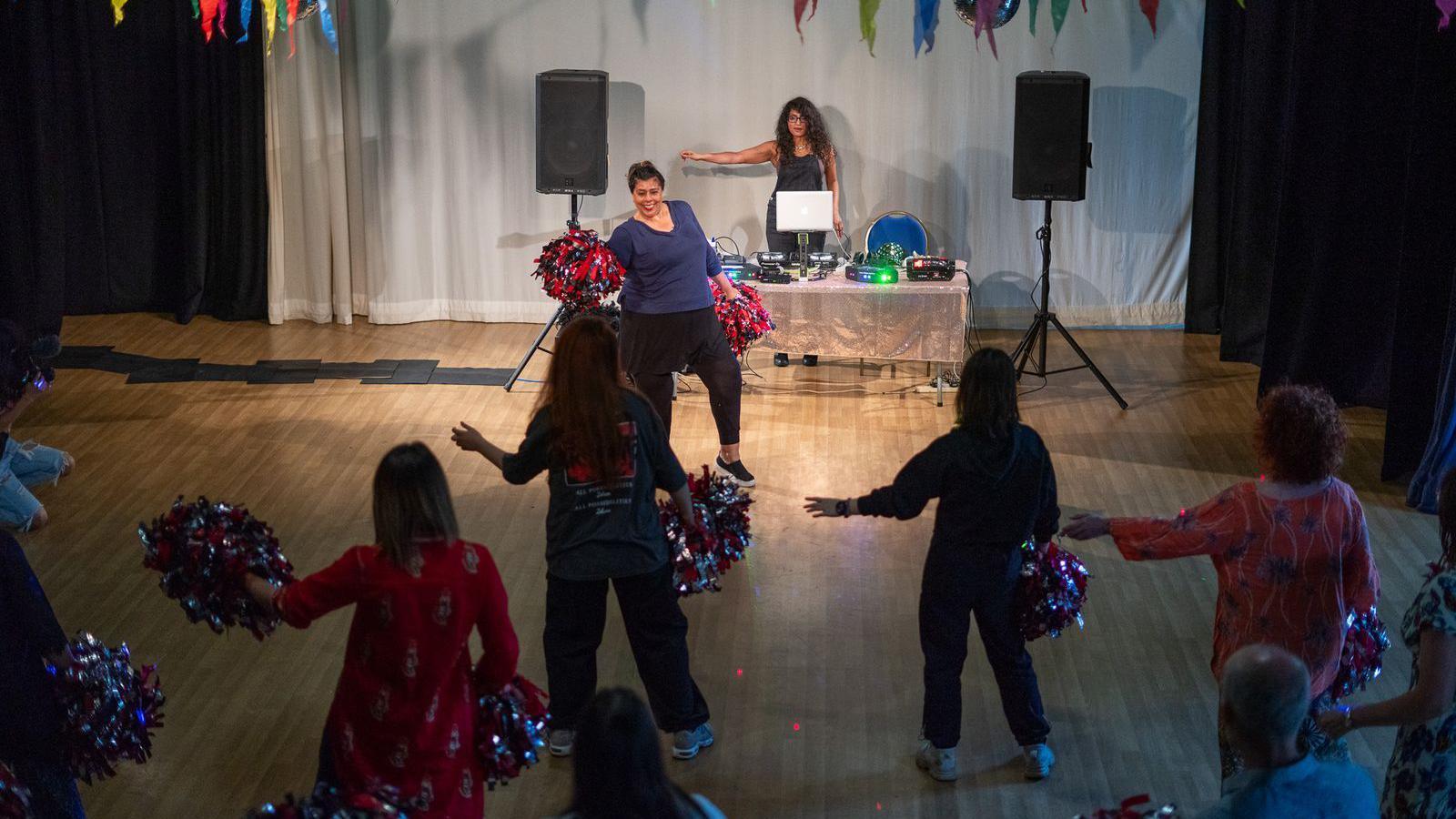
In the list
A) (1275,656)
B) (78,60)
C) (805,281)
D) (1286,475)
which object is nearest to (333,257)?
(78,60)

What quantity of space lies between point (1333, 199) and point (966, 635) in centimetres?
453

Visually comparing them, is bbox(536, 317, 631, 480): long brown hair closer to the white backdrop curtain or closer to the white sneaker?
the white sneaker

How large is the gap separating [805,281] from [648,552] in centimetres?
463

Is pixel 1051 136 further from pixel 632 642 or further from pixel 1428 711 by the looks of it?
pixel 1428 711

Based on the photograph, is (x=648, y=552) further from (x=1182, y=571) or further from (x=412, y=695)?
(x=1182, y=571)

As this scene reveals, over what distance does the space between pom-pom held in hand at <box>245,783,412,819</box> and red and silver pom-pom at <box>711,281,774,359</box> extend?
4.38m

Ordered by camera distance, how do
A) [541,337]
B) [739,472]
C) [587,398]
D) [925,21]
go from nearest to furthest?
[587,398] < [739,472] < [541,337] < [925,21]

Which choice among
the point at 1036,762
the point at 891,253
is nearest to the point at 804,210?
the point at 891,253

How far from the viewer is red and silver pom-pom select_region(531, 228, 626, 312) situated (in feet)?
22.6

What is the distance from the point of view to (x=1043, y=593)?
157 inches

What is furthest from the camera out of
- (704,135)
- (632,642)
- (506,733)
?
(704,135)

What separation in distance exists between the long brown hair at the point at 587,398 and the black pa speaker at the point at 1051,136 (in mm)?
5203

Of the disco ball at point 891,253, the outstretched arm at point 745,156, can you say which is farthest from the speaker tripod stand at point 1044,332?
the outstretched arm at point 745,156

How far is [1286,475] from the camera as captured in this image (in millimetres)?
3297
